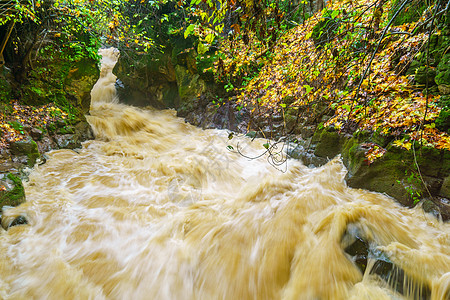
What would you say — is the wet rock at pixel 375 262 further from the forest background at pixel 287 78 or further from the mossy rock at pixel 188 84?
the mossy rock at pixel 188 84

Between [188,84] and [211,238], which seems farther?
[188,84]

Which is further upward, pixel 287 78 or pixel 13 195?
pixel 287 78

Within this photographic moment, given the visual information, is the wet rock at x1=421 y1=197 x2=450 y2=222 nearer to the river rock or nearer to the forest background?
the forest background

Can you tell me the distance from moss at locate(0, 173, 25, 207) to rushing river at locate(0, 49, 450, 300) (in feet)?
0.50

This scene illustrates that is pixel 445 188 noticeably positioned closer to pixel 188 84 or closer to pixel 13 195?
pixel 13 195

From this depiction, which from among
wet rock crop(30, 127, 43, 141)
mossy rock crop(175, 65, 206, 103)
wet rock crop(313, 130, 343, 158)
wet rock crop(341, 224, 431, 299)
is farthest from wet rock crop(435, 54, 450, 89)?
wet rock crop(30, 127, 43, 141)

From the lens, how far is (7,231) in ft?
8.95

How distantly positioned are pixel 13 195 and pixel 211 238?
310 centimetres

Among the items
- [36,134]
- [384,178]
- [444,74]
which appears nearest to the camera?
[444,74]

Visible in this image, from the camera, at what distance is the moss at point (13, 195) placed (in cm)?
292

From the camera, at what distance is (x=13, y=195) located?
304 centimetres

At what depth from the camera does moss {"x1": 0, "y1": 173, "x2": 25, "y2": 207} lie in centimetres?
292

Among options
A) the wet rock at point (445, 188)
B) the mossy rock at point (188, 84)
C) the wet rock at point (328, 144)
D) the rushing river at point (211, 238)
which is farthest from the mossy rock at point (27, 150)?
the wet rock at point (445, 188)

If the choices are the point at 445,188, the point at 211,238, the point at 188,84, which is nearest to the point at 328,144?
the point at 445,188
